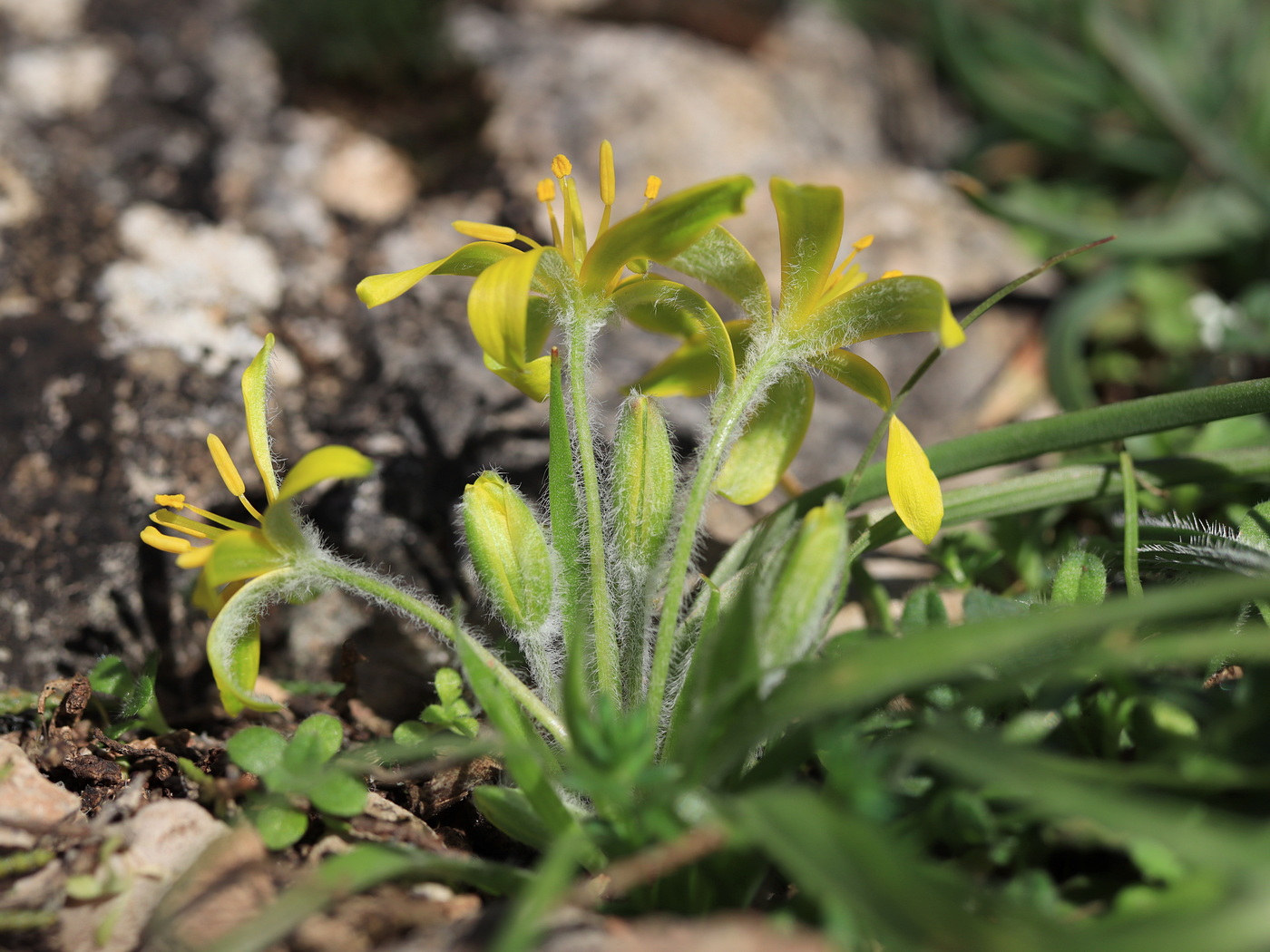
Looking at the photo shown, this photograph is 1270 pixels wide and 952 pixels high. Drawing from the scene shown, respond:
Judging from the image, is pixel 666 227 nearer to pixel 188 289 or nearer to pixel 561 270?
pixel 561 270

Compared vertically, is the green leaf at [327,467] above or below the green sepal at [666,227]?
below

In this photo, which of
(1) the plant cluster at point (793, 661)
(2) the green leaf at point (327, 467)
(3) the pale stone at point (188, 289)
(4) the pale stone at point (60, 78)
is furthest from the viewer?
(4) the pale stone at point (60, 78)

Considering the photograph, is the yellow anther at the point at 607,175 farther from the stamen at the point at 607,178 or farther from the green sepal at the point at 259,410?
the green sepal at the point at 259,410

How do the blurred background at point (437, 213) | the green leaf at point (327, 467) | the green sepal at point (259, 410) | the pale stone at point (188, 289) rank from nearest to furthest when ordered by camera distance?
1. the green leaf at point (327, 467)
2. the green sepal at point (259, 410)
3. the blurred background at point (437, 213)
4. the pale stone at point (188, 289)

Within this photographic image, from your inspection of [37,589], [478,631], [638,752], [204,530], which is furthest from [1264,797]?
[37,589]

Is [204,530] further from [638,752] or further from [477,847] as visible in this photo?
[638,752]

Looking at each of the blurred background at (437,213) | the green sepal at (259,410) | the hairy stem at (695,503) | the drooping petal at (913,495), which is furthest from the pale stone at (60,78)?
the drooping petal at (913,495)
